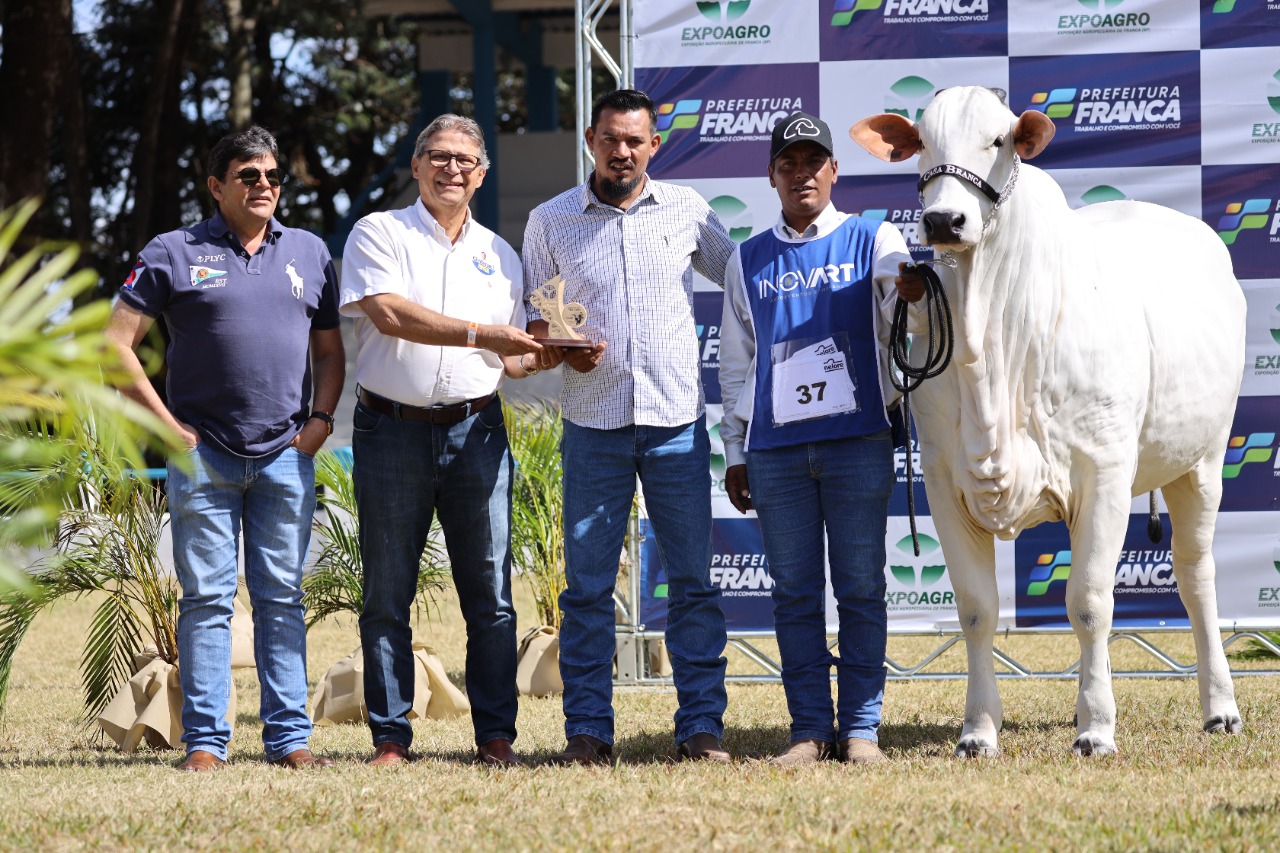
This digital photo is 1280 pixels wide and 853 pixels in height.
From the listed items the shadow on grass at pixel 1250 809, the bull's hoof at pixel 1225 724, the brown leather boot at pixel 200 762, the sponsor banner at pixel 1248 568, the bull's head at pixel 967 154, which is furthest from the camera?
the sponsor banner at pixel 1248 568

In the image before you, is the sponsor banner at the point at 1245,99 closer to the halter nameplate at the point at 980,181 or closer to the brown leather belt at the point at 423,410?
the halter nameplate at the point at 980,181

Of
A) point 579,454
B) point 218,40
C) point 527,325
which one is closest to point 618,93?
point 527,325

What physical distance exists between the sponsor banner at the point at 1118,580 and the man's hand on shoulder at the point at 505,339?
3463 millimetres

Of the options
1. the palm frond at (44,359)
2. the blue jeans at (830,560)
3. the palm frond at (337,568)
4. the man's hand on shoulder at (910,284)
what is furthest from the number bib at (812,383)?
the palm frond at (337,568)

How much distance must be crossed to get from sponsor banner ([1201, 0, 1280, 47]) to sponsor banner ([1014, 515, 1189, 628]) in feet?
7.94

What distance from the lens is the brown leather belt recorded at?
5047 mm

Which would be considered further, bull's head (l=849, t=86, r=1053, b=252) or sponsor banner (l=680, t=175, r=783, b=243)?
sponsor banner (l=680, t=175, r=783, b=243)

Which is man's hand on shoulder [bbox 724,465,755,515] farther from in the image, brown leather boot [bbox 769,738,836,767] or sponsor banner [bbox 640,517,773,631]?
sponsor banner [bbox 640,517,773,631]

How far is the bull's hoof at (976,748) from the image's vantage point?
16.6 feet

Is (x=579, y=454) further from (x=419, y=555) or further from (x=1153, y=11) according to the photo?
(x=1153, y=11)

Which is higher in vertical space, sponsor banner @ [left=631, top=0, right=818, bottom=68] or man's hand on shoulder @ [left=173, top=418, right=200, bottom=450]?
sponsor banner @ [left=631, top=0, right=818, bottom=68]

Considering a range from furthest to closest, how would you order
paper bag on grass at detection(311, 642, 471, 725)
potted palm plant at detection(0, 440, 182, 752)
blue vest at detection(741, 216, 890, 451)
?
paper bag on grass at detection(311, 642, 471, 725) < potted palm plant at detection(0, 440, 182, 752) < blue vest at detection(741, 216, 890, 451)

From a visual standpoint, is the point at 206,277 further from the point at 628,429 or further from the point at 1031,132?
the point at 1031,132

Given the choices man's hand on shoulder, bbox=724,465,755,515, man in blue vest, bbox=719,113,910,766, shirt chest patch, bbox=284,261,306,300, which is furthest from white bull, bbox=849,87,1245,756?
shirt chest patch, bbox=284,261,306,300
